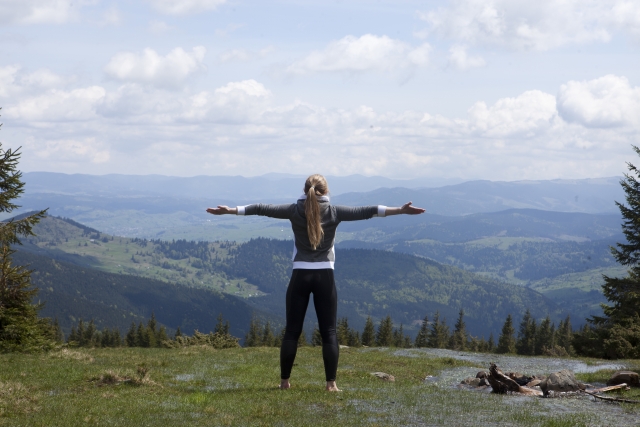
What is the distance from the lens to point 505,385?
15.2 m

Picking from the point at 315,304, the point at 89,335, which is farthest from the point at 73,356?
the point at 89,335

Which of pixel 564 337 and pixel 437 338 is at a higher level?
pixel 564 337

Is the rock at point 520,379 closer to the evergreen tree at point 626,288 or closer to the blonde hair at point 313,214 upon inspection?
the blonde hair at point 313,214

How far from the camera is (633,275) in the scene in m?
38.3

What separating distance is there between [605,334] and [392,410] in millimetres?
28723

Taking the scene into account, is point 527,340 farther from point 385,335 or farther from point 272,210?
point 272,210

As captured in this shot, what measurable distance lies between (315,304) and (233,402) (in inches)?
108

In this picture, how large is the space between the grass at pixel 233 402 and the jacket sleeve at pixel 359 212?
391 cm

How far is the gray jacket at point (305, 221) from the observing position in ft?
39.0

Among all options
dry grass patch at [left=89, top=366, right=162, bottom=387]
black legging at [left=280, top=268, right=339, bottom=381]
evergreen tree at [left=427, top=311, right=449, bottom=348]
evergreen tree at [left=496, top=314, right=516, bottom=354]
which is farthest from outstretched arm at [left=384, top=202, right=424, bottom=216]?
evergreen tree at [left=427, top=311, right=449, bottom=348]

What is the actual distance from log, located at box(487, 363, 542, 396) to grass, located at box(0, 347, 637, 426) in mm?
1097

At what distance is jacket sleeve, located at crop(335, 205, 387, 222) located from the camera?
1181 centimetres

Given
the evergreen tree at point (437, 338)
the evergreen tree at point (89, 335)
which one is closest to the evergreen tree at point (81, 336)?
the evergreen tree at point (89, 335)

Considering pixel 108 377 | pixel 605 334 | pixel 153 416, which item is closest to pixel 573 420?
pixel 153 416
